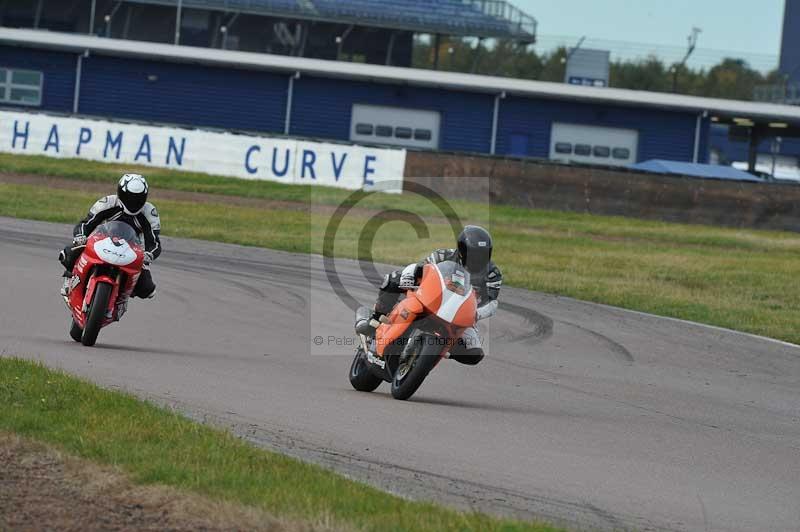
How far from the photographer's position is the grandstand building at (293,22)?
6178 cm

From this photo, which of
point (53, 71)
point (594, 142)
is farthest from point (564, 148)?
point (53, 71)

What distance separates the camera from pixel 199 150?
33844mm

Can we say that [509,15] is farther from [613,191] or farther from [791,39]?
[613,191]

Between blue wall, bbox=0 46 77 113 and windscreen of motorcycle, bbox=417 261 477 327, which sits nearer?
windscreen of motorcycle, bbox=417 261 477 327

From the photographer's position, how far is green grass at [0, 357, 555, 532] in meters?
5.79

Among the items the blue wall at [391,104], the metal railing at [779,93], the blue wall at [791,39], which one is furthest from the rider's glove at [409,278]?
the blue wall at [791,39]

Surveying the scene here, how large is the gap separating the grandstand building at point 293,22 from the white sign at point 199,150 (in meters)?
26.9

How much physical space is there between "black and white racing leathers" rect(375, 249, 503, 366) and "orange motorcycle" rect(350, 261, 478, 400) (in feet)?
0.43

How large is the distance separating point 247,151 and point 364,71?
45.1 feet

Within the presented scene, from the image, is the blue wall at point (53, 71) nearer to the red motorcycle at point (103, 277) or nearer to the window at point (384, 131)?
the window at point (384, 131)

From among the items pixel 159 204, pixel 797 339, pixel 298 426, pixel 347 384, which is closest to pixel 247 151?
pixel 159 204

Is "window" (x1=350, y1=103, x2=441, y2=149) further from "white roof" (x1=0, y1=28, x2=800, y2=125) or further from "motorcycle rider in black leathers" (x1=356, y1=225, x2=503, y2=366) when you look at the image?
"motorcycle rider in black leathers" (x1=356, y1=225, x2=503, y2=366)

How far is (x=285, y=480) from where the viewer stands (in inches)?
251

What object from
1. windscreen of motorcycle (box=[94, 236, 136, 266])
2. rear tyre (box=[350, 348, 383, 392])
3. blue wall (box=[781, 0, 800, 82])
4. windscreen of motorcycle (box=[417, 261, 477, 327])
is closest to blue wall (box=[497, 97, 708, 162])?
blue wall (box=[781, 0, 800, 82])
